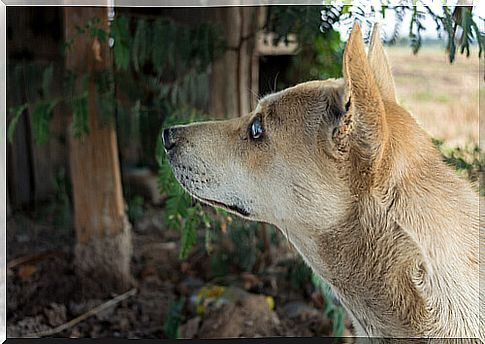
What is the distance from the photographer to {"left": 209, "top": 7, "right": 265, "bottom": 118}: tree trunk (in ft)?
7.51

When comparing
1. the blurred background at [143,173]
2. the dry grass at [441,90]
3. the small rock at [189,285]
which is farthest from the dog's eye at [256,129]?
the small rock at [189,285]

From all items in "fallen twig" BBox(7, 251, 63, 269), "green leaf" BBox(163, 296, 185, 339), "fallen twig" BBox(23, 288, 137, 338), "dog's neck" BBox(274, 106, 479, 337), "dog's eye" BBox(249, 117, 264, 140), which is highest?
A: "dog's eye" BBox(249, 117, 264, 140)

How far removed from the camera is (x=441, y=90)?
189 centimetres

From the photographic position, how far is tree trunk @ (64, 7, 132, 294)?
2406mm

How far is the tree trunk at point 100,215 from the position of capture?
7.89ft

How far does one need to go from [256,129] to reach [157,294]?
1.30 meters

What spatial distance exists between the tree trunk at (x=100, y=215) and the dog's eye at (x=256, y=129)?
3.86 ft

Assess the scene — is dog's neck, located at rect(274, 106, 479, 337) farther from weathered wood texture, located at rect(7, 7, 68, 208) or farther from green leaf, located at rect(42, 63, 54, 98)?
green leaf, located at rect(42, 63, 54, 98)

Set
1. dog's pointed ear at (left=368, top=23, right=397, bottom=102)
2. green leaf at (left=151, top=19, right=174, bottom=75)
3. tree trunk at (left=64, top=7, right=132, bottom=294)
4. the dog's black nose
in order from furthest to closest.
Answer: tree trunk at (left=64, top=7, right=132, bottom=294), green leaf at (left=151, top=19, right=174, bottom=75), the dog's black nose, dog's pointed ear at (left=368, top=23, right=397, bottom=102)

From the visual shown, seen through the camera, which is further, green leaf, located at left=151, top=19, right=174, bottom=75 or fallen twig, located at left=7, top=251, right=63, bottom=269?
fallen twig, located at left=7, top=251, right=63, bottom=269

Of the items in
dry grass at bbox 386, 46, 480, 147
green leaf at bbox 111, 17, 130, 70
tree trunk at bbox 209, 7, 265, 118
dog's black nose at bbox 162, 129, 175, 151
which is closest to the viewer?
dog's black nose at bbox 162, 129, 175, 151

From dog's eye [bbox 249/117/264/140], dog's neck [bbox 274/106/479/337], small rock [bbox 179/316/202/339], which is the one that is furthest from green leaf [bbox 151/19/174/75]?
dog's neck [bbox 274/106/479/337]

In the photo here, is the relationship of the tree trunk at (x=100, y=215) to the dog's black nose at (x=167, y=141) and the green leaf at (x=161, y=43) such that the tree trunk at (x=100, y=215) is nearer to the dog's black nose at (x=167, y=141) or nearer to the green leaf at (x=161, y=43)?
the green leaf at (x=161, y=43)

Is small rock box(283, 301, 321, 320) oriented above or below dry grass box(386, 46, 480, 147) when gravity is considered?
below
